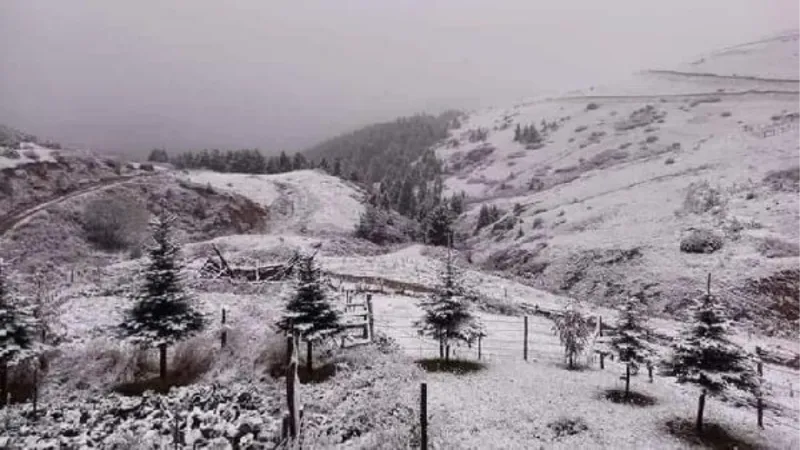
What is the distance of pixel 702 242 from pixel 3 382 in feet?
132

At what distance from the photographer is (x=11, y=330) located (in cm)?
1492

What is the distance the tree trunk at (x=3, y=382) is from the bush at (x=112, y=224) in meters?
36.7

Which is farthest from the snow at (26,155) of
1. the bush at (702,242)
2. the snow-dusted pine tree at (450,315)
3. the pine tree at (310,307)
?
the bush at (702,242)

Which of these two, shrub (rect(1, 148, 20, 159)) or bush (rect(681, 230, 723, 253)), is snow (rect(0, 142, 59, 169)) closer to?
shrub (rect(1, 148, 20, 159))

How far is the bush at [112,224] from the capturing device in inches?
1969

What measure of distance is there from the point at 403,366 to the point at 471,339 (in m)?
2.60

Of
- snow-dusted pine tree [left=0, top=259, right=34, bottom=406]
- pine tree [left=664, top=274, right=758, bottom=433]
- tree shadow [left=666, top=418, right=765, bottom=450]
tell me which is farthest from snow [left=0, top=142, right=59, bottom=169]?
tree shadow [left=666, top=418, right=765, bottom=450]

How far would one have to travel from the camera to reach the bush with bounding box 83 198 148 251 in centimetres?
5000

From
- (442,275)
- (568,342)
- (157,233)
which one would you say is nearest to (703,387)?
(568,342)

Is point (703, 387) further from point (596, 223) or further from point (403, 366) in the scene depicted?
point (596, 223)

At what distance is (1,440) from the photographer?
1300 cm

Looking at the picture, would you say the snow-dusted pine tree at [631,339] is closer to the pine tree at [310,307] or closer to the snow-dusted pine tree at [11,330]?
the pine tree at [310,307]

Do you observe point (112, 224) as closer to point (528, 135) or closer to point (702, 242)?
point (702, 242)

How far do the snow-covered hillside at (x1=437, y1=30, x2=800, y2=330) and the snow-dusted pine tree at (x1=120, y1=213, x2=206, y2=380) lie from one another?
95.9 ft
